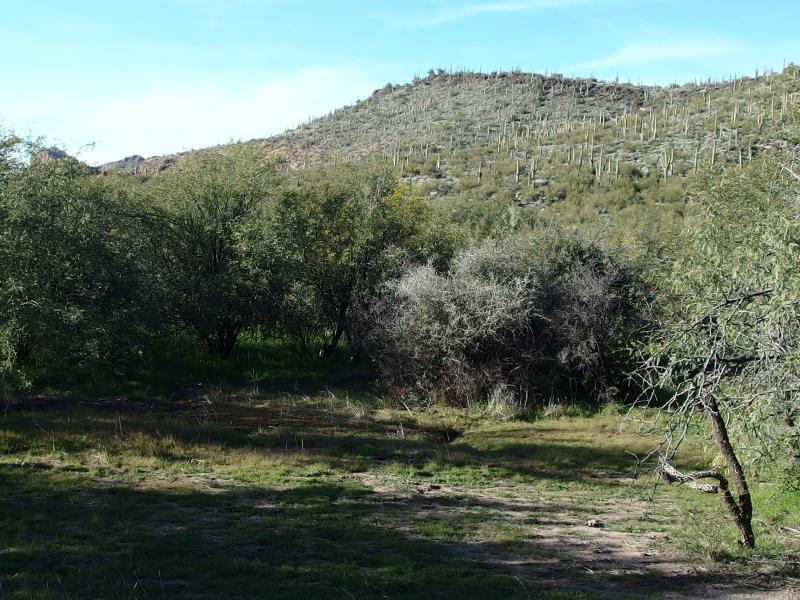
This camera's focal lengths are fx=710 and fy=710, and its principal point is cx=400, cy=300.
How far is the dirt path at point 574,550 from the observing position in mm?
7570

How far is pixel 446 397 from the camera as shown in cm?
2094

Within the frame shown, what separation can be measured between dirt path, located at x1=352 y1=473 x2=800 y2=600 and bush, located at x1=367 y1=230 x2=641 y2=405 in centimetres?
829

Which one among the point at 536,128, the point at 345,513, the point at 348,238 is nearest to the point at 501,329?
the point at 348,238

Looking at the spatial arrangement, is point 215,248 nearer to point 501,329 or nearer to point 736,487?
point 501,329

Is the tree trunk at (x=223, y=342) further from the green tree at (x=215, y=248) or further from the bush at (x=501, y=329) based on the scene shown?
the bush at (x=501, y=329)

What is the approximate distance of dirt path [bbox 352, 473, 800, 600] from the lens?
7570 mm

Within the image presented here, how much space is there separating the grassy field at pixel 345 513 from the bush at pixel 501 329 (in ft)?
9.32

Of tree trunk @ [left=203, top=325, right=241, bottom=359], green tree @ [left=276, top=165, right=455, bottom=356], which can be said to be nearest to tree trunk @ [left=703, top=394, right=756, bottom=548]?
green tree @ [left=276, top=165, right=455, bottom=356]

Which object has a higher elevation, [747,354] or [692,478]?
[747,354]

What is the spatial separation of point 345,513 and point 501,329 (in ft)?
37.7

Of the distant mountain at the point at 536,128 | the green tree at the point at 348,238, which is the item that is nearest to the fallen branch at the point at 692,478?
the green tree at the point at 348,238

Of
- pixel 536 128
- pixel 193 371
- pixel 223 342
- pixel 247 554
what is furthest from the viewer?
pixel 536 128

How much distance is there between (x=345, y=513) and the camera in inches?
406

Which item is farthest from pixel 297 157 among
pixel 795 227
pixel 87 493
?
pixel 795 227
